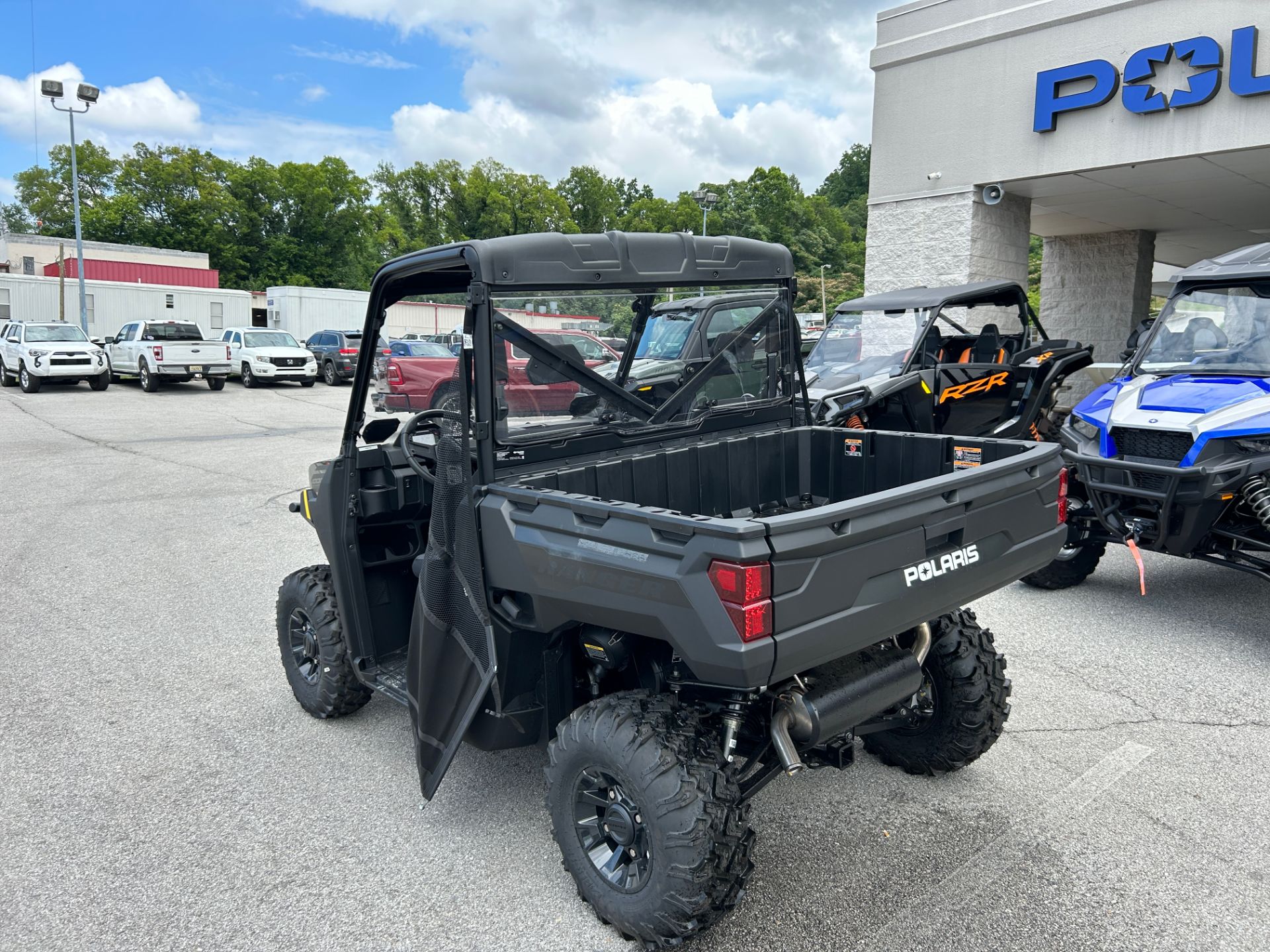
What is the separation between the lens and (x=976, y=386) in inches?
356

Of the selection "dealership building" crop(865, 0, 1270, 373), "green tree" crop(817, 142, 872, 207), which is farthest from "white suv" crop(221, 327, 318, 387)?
"green tree" crop(817, 142, 872, 207)

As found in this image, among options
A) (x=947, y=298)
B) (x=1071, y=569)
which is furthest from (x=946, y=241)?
(x=1071, y=569)

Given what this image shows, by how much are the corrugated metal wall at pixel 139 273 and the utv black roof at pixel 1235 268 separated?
47.3 metres

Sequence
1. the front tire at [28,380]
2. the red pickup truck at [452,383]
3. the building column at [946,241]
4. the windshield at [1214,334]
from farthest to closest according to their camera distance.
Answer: the front tire at [28,380] < the building column at [946,241] < the windshield at [1214,334] < the red pickup truck at [452,383]

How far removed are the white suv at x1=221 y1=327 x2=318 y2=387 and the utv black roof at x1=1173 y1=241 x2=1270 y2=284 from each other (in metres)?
22.0

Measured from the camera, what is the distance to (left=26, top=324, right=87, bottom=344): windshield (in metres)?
22.5

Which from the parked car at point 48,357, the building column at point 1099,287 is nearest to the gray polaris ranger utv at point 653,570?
the building column at point 1099,287

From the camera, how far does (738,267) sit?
3680 millimetres

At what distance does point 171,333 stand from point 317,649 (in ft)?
72.4

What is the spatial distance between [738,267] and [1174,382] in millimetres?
3754

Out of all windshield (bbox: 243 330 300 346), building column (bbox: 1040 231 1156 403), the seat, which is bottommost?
the seat

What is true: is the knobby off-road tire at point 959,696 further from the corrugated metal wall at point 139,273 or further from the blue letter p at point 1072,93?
the corrugated metal wall at point 139,273

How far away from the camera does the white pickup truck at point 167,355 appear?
72.2ft

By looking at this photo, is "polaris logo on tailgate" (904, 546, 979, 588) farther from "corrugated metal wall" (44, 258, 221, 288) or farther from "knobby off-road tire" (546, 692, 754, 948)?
"corrugated metal wall" (44, 258, 221, 288)
